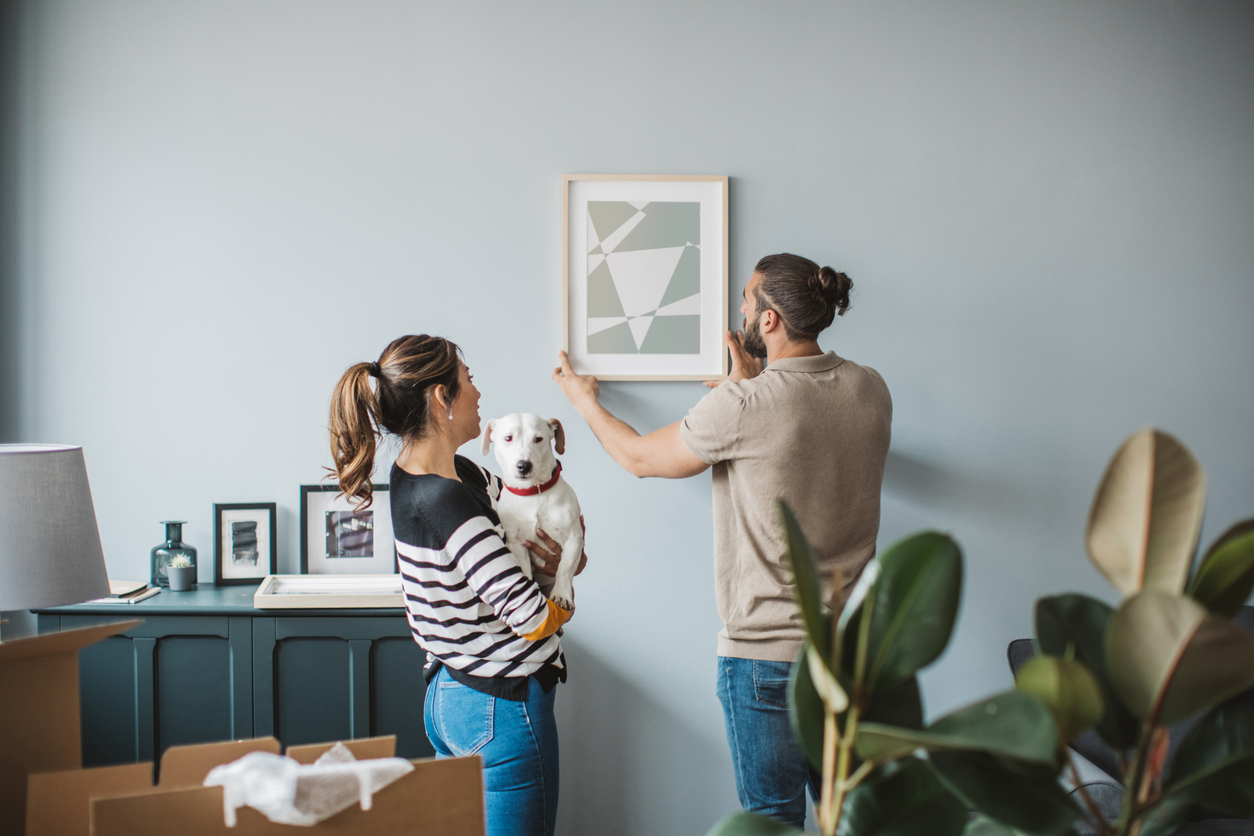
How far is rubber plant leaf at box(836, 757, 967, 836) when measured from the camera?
0.43 metres

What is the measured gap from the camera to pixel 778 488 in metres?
1.56

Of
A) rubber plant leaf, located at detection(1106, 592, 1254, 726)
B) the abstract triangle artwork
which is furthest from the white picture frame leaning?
rubber plant leaf, located at detection(1106, 592, 1254, 726)

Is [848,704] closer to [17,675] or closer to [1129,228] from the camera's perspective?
[17,675]

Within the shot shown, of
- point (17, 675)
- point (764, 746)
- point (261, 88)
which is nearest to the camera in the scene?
point (17, 675)

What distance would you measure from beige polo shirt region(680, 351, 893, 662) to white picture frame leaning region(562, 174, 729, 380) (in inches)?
21.9

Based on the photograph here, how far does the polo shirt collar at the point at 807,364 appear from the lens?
1.62 m

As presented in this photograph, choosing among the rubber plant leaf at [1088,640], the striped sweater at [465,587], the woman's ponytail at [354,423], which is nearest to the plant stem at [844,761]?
the rubber plant leaf at [1088,640]

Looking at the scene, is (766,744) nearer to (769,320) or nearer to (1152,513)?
(769,320)

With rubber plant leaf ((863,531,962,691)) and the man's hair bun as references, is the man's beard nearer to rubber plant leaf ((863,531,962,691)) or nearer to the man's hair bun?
the man's hair bun

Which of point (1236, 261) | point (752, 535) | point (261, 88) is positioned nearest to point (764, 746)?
point (752, 535)

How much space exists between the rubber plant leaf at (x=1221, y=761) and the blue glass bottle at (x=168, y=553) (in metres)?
2.27

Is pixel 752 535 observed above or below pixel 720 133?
below

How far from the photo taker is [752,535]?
1621 mm

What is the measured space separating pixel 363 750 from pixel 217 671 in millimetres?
1322
